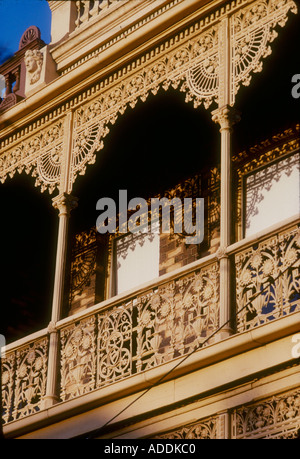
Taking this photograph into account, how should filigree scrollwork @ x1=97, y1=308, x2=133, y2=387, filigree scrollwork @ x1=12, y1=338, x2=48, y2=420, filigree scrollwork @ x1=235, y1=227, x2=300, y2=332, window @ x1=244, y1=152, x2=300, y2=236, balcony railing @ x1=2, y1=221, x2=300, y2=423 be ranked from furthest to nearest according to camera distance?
window @ x1=244, y1=152, x2=300, y2=236 < filigree scrollwork @ x1=12, y1=338, x2=48, y2=420 < filigree scrollwork @ x1=97, y1=308, x2=133, y2=387 < balcony railing @ x1=2, y1=221, x2=300, y2=423 < filigree scrollwork @ x1=235, y1=227, x2=300, y2=332

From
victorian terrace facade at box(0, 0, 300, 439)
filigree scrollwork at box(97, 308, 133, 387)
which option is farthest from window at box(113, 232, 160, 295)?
filigree scrollwork at box(97, 308, 133, 387)

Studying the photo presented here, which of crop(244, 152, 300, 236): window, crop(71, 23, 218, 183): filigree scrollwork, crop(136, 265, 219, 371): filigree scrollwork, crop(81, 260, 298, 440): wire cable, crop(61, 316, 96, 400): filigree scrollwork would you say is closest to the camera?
crop(81, 260, 298, 440): wire cable

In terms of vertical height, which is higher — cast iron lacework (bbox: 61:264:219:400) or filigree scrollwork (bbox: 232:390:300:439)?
cast iron lacework (bbox: 61:264:219:400)

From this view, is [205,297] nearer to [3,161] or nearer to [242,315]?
[242,315]

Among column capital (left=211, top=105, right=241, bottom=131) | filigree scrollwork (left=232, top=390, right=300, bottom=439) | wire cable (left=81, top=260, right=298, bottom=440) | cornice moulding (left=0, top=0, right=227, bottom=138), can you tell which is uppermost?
cornice moulding (left=0, top=0, right=227, bottom=138)

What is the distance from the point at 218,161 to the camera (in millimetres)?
16203

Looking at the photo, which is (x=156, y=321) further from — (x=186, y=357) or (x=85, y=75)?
(x=85, y=75)

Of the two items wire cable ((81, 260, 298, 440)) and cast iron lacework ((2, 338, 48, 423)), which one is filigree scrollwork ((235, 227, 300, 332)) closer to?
wire cable ((81, 260, 298, 440))

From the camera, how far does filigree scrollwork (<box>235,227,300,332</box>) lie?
12.0 meters

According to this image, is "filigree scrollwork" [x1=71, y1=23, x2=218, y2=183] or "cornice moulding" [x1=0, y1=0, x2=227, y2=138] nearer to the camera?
"filigree scrollwork" [x1=71, y1=23, x2=218, y2=183]

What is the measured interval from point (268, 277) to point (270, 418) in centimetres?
152

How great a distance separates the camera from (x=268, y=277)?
40.3 feet

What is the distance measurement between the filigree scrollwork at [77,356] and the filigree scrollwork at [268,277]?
7.27ft
